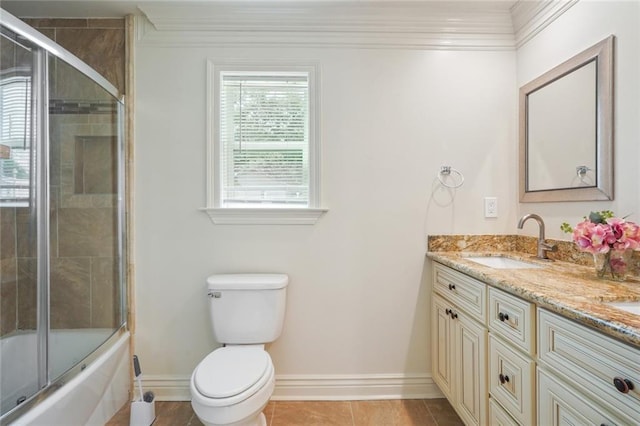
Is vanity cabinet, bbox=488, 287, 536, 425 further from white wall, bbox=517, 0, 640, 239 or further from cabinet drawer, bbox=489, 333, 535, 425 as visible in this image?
white wall, bbox=517, 0, 640, 239

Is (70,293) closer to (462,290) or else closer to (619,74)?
(462,290)

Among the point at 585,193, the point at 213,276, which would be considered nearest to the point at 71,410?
the point at 213,276

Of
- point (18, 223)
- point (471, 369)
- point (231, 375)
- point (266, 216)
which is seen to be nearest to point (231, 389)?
point (231, 375)

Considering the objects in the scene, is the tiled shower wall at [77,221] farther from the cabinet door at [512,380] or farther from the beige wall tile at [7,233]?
the cabinet door at [512,380]

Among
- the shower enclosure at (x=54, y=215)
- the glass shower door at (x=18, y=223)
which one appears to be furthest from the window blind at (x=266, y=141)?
the glass shower door at (x=18, y=223)

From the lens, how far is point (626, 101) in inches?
48.6

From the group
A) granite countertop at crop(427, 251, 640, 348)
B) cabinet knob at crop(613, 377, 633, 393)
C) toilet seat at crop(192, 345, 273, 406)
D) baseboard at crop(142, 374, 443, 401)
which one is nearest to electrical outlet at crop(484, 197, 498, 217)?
granite countertop at crop(427, 251, 640, 348)

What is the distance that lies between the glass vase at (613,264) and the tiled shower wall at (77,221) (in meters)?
2.45

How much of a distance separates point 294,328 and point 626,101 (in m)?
1.96

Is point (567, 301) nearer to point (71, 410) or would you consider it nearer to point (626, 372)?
point (626, 372)

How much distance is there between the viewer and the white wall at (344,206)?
5.99ft

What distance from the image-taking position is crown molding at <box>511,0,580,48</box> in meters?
1.56

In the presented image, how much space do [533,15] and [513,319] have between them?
67.6 inches

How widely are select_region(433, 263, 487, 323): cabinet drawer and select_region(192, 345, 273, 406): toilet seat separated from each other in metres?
0.98
